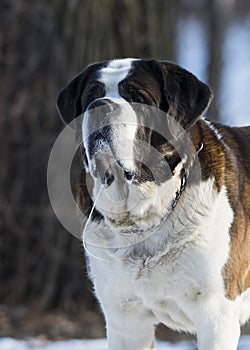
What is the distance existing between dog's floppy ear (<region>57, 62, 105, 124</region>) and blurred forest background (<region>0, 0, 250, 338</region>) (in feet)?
11.4

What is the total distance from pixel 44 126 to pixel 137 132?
14.0ft

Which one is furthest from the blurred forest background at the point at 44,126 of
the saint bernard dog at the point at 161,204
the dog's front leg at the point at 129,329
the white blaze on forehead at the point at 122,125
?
the white blaze on forehead at the point at 122,125

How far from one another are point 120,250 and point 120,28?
3963 mm

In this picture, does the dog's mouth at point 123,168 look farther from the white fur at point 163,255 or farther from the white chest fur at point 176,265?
the white chest fur at point 176,265

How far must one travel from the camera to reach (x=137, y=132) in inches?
149

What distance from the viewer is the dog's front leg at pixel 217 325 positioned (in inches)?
152

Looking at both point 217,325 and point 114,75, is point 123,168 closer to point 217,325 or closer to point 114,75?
point 114,75

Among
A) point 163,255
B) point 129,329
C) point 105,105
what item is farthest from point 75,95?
point 129,329

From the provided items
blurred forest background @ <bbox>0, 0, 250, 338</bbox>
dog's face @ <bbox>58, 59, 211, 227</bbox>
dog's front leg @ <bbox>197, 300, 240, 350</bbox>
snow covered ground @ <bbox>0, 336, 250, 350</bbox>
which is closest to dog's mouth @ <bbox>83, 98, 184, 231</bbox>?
dog's face @ <bbox>58, 59, 211, 227</bbox>

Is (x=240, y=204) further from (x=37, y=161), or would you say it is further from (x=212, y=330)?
(x=37, y=161)

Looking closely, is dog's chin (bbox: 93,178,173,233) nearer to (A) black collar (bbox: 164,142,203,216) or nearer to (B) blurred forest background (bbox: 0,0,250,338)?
(A) black collar (bbox: 164,142,203,216)

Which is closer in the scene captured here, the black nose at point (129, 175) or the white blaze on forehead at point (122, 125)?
the white blaze on forehead at point (122, 125)

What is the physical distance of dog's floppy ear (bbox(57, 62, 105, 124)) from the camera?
13.7 feet

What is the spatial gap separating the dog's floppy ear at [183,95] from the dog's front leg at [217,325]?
801 millimetres
